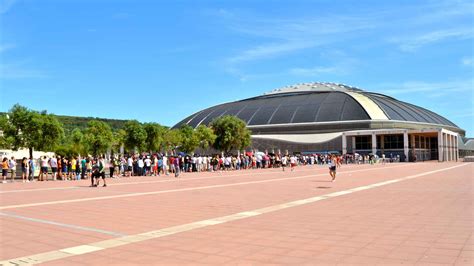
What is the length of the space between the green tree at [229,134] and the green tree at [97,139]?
61.6 feet

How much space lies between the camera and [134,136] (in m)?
60.4

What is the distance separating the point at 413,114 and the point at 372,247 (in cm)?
8450

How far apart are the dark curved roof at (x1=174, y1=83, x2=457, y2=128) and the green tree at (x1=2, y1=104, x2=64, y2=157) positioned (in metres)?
53.3

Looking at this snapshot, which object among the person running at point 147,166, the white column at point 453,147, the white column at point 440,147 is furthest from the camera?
the white column at point 453,147

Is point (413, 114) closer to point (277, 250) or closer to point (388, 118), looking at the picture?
point (388, 118)

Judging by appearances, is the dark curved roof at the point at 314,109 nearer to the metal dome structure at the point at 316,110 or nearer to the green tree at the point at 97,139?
the metal dome structure at the point at 316,110

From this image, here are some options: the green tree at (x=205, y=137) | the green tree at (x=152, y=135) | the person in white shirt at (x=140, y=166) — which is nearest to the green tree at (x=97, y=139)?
the green tree at (x=152, y=135)

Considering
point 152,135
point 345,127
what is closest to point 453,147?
point 345,127

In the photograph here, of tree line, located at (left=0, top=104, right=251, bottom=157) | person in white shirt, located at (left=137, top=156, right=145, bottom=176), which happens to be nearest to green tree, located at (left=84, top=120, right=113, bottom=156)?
tree line, located at (left=0, top=104, right=251, bottom=157)

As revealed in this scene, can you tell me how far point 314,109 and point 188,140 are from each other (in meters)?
28.2

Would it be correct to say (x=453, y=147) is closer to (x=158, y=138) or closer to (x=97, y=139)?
(x=158, y=138)

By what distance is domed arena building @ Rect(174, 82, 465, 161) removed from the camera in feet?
225

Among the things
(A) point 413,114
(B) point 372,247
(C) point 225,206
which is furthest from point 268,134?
(B) point 372,247

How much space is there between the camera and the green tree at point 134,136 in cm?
6047
